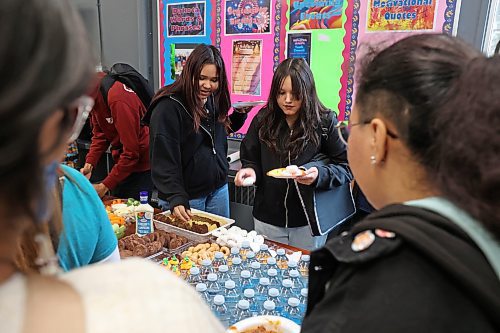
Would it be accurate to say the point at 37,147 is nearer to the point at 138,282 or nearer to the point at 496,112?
the point at 138,282

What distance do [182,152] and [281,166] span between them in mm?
573

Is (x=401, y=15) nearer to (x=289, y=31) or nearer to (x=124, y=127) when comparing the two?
(x=289, y=31)

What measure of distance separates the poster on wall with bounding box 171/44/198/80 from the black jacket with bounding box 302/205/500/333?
10.9ft

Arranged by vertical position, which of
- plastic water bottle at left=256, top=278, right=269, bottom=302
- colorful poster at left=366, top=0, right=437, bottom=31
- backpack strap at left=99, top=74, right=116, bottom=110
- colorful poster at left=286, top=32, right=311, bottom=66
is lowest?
plastic water bottle at left=256, top=278, right=269, bottom=302

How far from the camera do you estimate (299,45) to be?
124 inches

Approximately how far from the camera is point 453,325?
600 millimetres

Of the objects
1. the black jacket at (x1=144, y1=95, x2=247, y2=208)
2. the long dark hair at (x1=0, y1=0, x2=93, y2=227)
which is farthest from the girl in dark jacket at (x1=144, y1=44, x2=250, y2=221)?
the long dark hair at (x1=0, y1=0, x2=93, y2=227)

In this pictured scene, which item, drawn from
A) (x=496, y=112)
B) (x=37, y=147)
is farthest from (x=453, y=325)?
(x=37, y=147)

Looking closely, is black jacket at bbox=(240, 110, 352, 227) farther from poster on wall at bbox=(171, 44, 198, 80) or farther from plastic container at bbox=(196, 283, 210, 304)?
poster on wall at bbox=(171, 44, 198, 80)

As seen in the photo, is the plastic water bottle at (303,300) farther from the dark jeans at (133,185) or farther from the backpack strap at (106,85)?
the backpack strap at (106,85)

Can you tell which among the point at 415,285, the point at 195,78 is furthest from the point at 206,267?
the point at 415,285

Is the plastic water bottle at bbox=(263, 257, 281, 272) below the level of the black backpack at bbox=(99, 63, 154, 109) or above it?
below

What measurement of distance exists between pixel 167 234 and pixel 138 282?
1.63m

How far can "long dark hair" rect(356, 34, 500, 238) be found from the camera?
1.99ft
